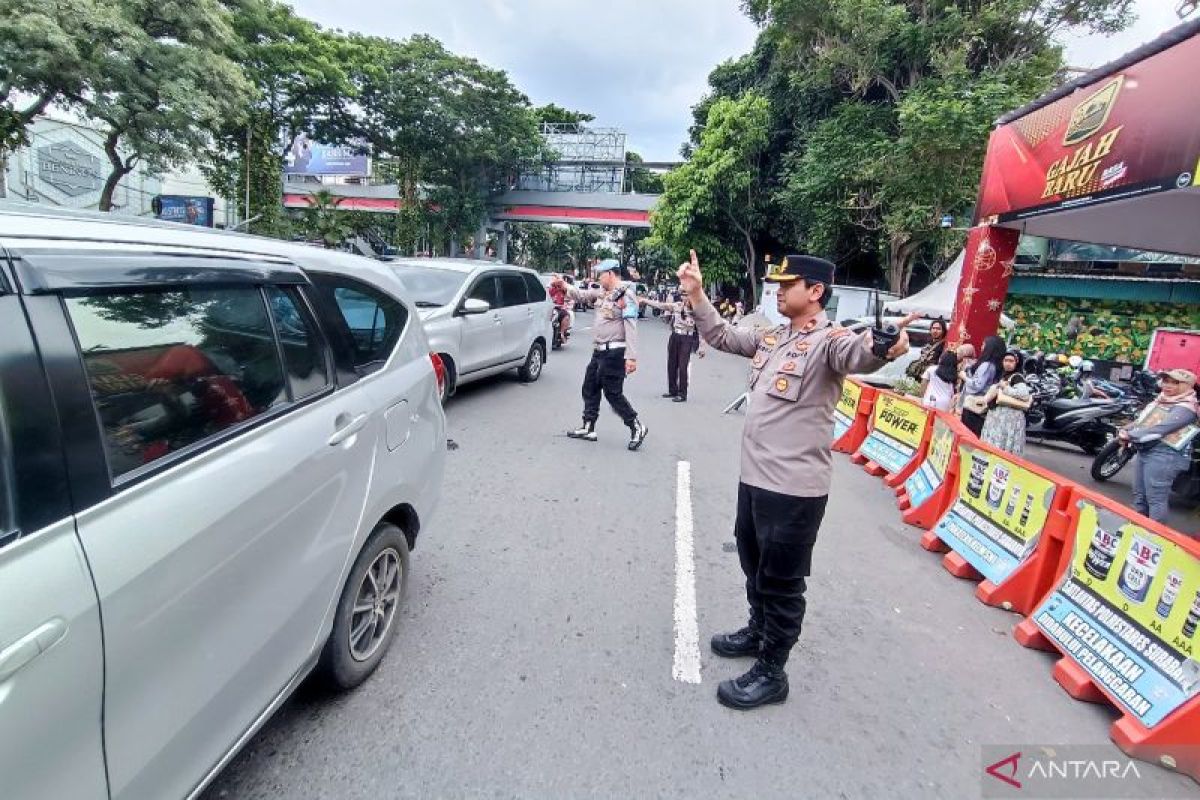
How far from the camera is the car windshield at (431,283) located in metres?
7.58

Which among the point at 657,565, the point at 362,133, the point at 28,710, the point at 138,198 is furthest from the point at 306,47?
the point at 28,710

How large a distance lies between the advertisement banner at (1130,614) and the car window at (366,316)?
3.64 meters

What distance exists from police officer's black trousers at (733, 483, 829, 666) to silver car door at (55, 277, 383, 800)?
5.35ft

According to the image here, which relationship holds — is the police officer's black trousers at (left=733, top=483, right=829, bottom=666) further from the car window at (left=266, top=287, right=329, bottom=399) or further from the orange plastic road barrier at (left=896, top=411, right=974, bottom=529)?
the orange plastic road barrier at (left=896, top=411, right=974, bottom=529)

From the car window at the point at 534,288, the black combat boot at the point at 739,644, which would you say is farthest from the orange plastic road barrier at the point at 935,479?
the car window at the point at 534,288

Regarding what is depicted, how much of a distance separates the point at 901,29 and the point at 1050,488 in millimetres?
18871

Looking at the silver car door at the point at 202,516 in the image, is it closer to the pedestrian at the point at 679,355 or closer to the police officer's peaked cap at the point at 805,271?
the police officer's peaked cap at the point at 805,271

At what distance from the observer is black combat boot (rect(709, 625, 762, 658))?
2.96 metres

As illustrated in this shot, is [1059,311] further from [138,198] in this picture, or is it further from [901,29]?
[138,198]

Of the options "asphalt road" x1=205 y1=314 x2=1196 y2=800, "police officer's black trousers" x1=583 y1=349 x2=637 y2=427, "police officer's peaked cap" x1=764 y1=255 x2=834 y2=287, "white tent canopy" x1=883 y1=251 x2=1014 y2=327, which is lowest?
"asphalt road" x1=205 y1=314 x2=1196 y2=800

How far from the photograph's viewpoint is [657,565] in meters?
3.89

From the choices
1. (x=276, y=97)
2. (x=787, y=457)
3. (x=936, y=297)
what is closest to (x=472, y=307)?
(x=787, y=457)

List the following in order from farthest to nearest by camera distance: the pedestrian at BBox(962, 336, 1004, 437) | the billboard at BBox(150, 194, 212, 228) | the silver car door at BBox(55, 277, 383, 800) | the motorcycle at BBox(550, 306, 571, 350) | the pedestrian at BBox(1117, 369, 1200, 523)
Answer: the billboard at BBox(150, 194, 212, 228) → the motorcycle at BBox(550, 306, 571, 350) → the pedestrian at BBox(962, 336, 1004, 437) → the pedestrian at BBox(1117, 369, 1200, 523) → the silver car door at BBox(55, 277, 383, 800)

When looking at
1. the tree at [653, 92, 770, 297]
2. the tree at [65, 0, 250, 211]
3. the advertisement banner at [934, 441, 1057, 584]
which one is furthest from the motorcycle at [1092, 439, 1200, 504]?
the tree at [653, 92, 770, 297]
